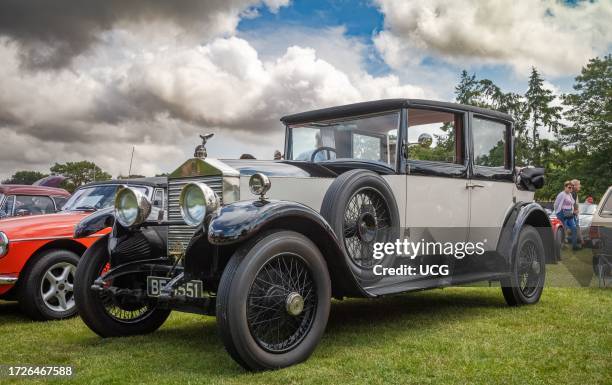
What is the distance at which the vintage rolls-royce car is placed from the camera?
383cm

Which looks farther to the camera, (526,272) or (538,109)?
(538,109)

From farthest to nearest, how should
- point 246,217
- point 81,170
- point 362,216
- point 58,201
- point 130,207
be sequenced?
1. point 81,170
2. point 58,201
3. point 362,216
4. point 130,207
5. point 246,217

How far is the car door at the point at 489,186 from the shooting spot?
5.99 meters

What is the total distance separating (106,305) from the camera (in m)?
4.88

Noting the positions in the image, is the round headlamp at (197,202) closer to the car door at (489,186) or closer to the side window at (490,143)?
the car door at (489,186)

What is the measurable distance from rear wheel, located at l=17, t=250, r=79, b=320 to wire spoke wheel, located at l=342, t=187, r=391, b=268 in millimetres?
3070

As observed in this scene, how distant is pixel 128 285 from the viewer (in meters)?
4.89

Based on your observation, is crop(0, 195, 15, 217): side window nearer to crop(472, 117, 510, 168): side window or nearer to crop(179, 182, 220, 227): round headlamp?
crop(179, 182, 220, 227): round headlamp

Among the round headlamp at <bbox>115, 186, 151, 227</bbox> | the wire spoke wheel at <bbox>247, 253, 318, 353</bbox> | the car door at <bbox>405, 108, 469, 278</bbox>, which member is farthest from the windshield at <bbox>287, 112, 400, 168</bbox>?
the round headlamp at <bbox>115, 186, 151, 227</bbox>

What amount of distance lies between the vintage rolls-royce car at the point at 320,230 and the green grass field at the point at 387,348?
0.28m

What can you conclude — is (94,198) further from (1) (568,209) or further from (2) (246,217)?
(1) (568,209)

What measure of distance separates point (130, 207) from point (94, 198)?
2.99 meters
